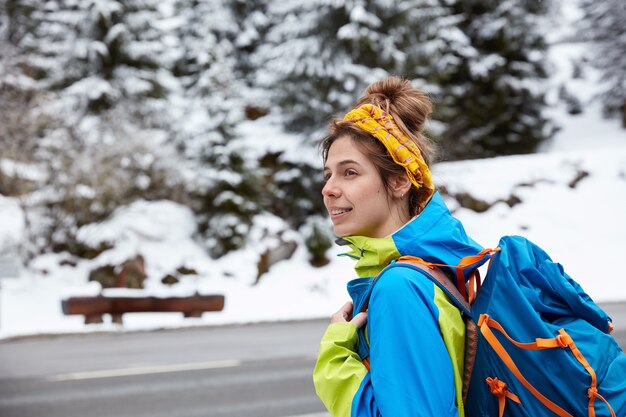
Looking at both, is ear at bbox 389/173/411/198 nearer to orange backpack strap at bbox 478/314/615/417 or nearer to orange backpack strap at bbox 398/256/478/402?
orange backpack strap at bbox 398/256/478/402

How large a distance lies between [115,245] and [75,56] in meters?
6.58

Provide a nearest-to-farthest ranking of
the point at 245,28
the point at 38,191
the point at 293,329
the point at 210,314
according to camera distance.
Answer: the point at 293,329, the point at 210,314, the point at 38,191, the point at 245,28

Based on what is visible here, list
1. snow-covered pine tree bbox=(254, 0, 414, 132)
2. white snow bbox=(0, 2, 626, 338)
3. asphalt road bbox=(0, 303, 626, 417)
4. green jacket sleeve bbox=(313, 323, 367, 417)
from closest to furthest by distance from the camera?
green jacket sleeve bbox=(313, 323, 367, 417) < asphalt road bbox=(0, 303, 626, 417) < white snow bbox=(0, 2, 626, 338) < snow-covered pine tree bbox=(254, 0, 414, 132)

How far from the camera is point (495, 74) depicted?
22.9 m

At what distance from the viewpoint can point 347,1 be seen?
17.5 metres

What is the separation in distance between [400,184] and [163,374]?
6581 millimetres

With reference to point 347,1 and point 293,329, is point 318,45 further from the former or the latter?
point 293,329

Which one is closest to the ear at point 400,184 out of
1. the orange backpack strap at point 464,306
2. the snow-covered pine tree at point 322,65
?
the orange backpack strap at point 464,306

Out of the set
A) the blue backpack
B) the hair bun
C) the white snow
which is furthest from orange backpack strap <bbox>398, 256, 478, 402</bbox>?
the white snow

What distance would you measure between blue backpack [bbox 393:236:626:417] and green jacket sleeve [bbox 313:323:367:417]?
25 cm

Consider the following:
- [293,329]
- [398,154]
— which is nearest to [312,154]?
[293,329]

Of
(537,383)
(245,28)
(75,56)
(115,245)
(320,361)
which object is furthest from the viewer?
(245,28)

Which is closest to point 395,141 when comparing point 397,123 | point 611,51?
point 397,123

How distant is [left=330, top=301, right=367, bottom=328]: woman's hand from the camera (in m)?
1.60
